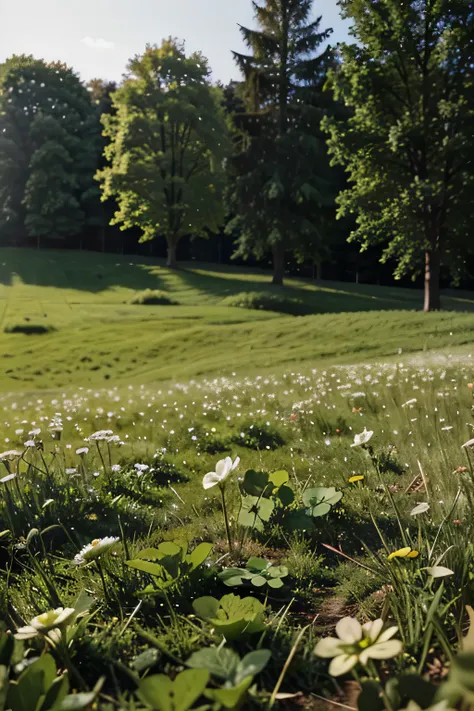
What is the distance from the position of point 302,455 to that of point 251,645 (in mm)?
3425

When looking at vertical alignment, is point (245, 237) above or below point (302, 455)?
above

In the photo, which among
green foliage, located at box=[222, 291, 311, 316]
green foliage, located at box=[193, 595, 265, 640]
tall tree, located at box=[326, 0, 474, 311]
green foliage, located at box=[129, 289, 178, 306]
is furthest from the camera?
green foliage, located at box=[129, 289, 178, 306]

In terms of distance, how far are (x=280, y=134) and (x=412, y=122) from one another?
13.1m

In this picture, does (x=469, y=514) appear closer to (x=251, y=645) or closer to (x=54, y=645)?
(x=251, y=645)

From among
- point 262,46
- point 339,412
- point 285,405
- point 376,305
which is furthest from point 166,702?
point 262,46

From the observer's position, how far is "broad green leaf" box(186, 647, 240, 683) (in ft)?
5.54

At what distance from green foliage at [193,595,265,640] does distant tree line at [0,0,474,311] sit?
18966 millimetres

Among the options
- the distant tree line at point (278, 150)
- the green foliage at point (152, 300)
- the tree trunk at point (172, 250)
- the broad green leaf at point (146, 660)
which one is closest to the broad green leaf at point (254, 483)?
the broad green leaf at point (146, 660)

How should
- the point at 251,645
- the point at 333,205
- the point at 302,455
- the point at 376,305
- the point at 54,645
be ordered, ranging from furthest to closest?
the point at 333,205 → the point at 376,305 → the point at 302,455 → the point at 251,645 → the point at 54,645

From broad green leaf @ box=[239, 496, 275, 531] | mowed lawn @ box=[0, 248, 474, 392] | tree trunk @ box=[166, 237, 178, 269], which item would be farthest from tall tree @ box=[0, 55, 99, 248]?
broad green leaf @ box=[239, 496, 275, 531]

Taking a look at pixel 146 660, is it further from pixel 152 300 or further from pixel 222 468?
pixel 152 300

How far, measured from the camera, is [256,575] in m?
2.52

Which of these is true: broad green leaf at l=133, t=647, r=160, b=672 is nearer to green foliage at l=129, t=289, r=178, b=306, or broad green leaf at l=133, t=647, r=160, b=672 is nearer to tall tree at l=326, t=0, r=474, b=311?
tall tree at l=326, t=0, r=474, b=311

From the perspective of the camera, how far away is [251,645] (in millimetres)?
2139
